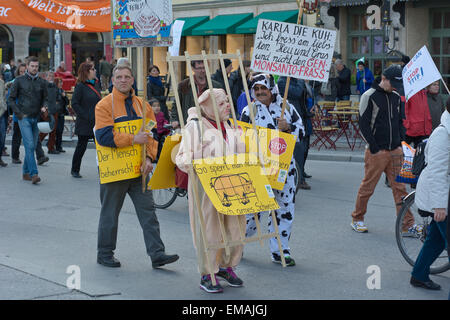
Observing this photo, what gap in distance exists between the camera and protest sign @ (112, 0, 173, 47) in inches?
281

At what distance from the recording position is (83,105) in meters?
12.4

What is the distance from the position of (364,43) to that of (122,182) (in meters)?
19.1

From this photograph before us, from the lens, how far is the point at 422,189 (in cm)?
577

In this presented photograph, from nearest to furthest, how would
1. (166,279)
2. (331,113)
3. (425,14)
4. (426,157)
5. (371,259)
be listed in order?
(426,157) → (166,279) → (371,259) → (331,113) → (425,14)

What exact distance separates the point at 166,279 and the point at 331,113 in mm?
11432

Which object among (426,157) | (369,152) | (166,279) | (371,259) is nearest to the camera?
(426,157)

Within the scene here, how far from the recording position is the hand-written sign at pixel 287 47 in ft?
24.8

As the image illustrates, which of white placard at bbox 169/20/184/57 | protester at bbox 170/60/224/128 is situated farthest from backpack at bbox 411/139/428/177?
white placard at bbox 169/20/184/57

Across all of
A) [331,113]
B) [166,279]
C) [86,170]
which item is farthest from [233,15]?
[166,279]

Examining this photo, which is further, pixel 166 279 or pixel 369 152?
pixel 369 152
